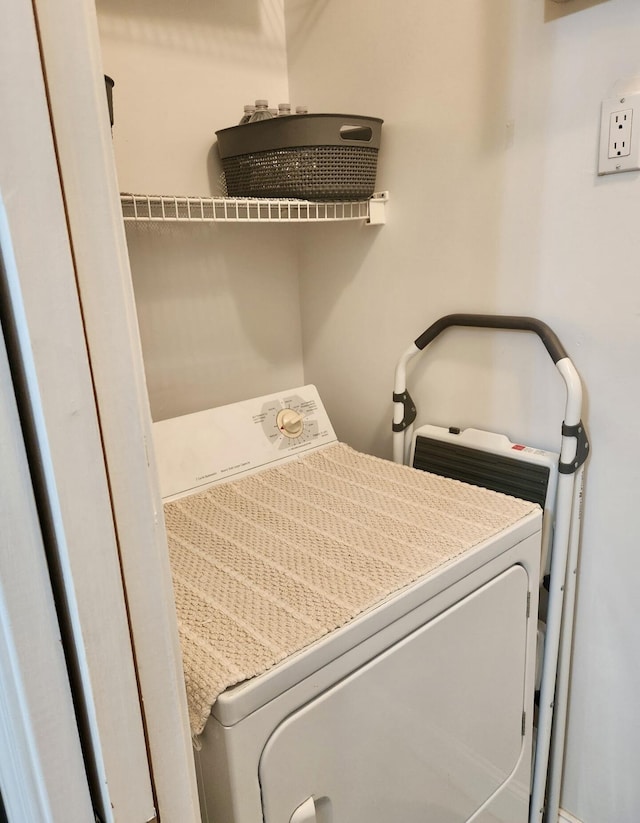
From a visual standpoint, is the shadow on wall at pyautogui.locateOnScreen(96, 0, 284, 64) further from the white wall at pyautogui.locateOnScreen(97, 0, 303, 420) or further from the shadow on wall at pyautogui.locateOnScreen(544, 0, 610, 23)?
the shadow on wall at pyautogui.locateOnScreen(544, 0, 610, 23)

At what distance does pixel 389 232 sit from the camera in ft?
5.07

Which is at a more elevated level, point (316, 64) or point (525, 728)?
point (316, 64)

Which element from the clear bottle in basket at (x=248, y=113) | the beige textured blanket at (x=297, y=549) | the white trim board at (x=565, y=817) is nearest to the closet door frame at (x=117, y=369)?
the beige textured blanket at (x=297, y=549)

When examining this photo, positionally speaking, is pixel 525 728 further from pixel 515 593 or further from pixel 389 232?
pixel 389 232

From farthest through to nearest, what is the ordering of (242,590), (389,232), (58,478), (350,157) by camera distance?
(389,232) → (350,157) → (242,590) → (58,478)

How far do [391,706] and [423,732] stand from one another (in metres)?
0.13

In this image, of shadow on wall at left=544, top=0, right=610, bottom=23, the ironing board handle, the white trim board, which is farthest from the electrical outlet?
the white trim board

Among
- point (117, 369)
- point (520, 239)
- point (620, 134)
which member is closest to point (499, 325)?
point (520, 239)

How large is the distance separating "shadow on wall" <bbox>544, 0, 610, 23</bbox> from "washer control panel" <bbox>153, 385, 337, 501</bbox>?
1.01m

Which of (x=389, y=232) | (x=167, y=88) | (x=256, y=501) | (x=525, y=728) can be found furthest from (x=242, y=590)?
(x=167, y=88)

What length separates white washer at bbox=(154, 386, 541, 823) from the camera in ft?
2.58

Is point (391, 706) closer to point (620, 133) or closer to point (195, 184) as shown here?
point (620, 133)

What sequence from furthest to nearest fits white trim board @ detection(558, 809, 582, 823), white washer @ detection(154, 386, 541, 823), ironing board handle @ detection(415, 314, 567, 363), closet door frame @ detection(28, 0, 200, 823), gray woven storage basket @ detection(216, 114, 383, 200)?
white trim board @ detection(558, 809, 582, 823) → gray woven storage basket @ detection(216, 114, 383, 200) → ironing board handle @ detection(415, 314, 567, 363) → white washer @ detection(154, 386, 541, 823) → closet door frame @ detection(28, 0, 200, 823)

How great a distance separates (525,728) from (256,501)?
785 mm
